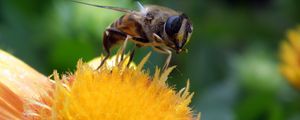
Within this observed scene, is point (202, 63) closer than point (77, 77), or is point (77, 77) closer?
point (77, 77)

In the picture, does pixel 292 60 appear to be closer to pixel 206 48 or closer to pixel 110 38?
pixel 206 48

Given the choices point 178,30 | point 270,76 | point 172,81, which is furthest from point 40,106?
point 270,76

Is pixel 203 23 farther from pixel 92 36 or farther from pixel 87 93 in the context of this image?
pixel 87 93

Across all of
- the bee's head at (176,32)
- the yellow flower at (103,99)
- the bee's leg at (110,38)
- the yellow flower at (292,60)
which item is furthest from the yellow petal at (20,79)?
the yellow flower at (292,60)

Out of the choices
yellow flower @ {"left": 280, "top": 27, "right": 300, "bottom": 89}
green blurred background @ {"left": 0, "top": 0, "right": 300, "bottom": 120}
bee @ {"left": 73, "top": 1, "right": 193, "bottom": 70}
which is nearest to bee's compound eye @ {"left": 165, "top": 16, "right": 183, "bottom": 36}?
bee @ {"left": 73, "top": 1, "right": 193, "bottom": 70}

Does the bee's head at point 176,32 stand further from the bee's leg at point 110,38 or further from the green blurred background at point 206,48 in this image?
the green blurred background at point 206,48
